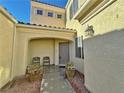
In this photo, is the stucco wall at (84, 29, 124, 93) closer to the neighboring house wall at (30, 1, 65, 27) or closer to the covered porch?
the covered porch

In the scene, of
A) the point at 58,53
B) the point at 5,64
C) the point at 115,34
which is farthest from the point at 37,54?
the point at 115,34

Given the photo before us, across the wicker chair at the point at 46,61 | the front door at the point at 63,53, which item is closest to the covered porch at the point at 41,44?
the front door at the point at 63,53

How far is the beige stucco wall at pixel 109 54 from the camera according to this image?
369 centimetres

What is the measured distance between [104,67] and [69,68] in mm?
4669

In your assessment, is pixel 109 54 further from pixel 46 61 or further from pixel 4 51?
pixel 46 61

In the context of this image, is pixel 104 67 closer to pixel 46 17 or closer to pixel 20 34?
pixel 20 34

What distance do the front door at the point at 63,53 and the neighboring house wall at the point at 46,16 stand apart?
525cm

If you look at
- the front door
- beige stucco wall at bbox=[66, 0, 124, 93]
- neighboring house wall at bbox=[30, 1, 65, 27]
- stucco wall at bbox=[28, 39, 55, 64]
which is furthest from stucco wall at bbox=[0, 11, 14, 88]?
neighboring house wall at bbox=[30, 1, 65, 27]

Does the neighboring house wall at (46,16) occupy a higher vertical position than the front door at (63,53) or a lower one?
higher

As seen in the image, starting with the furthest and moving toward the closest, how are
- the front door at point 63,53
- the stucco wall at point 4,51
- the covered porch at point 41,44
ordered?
1. the front door at point 63,53
2. the covered porch at point 41,44
3. the stucco wall at point 4,51

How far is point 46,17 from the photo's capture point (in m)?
17.8

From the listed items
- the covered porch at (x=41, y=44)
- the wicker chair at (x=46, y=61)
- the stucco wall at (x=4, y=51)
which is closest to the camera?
the stucco wall at (x=4, y=51)

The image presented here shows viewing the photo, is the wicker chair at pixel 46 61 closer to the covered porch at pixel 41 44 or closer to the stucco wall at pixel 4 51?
the covered porch at pixel 41 44

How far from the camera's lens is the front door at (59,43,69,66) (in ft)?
46.2
